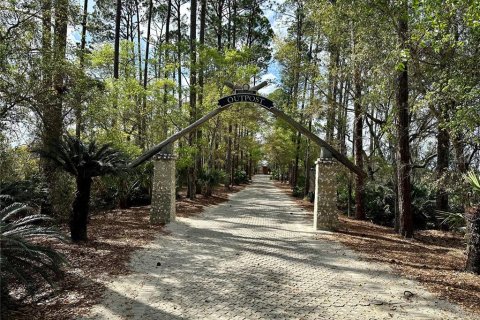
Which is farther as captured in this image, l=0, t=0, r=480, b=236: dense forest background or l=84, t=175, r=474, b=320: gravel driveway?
l=0, t=0, r=480, b=236: dense forest background

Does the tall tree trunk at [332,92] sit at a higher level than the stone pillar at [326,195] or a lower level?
higher

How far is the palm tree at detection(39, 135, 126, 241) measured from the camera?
730 centimetres

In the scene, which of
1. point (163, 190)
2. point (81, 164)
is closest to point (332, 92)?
point (163, 190)

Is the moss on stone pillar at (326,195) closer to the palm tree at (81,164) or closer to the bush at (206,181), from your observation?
the palm tree at (81,164)

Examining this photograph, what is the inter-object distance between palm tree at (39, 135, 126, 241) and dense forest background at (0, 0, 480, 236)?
28 cm

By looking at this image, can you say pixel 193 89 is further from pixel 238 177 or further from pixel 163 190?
pixel 238 177

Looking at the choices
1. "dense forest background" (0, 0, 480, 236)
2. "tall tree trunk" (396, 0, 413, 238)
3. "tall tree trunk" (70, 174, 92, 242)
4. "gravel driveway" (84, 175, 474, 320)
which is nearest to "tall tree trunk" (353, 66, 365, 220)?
"dense forest background" (0, 0, 480, 236)

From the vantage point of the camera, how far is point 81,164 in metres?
7.35

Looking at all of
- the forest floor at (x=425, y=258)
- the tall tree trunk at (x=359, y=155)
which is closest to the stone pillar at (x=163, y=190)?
the forest floor at (x=425, y=258)

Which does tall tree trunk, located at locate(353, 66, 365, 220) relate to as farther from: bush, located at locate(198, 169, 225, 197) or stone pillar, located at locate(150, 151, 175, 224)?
bush, located at locate(198, 169, 225, 197)

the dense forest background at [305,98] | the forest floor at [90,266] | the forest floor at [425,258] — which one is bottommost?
the forest floor at [425,258]

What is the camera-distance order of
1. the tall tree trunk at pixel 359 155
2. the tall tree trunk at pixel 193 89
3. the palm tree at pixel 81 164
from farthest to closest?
1. the tall tree trunk at pixel 193 89
2. the tall tree trunk at pixel 359 155
3. the palm tree at pixel 81 164

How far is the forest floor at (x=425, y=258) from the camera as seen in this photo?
554 centimetres

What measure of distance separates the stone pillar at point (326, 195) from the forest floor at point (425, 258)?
495 millimetres
